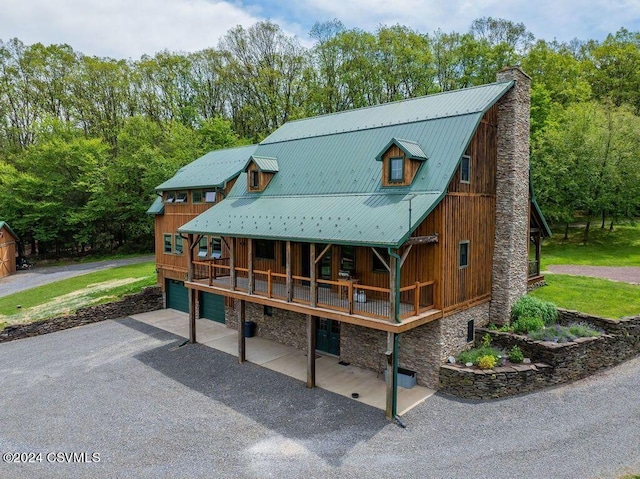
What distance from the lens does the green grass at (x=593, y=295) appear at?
1513cm

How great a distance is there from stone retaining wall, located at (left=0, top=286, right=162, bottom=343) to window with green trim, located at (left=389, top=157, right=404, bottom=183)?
1644cm

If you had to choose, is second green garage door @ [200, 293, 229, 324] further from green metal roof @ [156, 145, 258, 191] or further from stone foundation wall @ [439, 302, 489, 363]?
stone foundation wall @ [439, 302, 489, 363]

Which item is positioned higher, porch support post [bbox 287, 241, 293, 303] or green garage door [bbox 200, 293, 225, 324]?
porch support post [bbox 287, 241, 293, 303]

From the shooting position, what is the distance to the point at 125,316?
852 inches

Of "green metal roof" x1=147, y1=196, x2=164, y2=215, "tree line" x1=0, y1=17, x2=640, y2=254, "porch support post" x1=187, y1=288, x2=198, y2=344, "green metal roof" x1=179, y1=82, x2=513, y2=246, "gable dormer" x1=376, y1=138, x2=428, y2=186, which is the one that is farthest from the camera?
"tree line" x1=0, y1=17, x2=640, y2=254

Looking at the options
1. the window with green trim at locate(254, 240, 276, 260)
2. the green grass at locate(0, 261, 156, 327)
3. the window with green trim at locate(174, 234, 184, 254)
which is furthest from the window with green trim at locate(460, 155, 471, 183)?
the green grass at locate(0, 261, 156, 327)

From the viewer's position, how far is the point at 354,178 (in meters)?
14.8

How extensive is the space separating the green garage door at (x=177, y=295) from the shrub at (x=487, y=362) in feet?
52.8

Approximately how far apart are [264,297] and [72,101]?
4178cm

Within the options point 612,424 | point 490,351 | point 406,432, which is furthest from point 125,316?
point 612,424

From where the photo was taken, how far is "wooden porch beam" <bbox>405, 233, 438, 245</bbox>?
11180 millimetres

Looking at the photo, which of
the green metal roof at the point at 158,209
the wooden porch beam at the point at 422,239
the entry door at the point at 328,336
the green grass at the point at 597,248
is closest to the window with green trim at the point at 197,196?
the green metal roof at the point at 158,209

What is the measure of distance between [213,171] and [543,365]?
58.1ft

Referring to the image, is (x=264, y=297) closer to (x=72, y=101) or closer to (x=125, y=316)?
(x=125, y=316)
